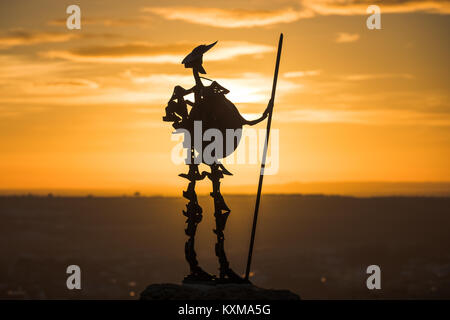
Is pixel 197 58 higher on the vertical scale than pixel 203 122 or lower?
higher

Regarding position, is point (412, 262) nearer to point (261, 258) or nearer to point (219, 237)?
point (261, 258)

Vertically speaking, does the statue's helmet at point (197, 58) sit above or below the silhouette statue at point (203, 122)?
above

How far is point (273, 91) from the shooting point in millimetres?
20859

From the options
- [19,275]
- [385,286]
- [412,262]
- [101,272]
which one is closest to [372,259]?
[412,262]

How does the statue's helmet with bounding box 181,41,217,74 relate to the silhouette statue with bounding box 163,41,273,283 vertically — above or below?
above

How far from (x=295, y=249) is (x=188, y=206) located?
161 meters

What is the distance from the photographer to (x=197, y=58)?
68.2 ft

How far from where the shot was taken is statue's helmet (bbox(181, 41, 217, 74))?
20.8 m

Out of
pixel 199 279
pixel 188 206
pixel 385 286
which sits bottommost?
pixel 199 279

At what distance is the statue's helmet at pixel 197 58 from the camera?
819 inches
